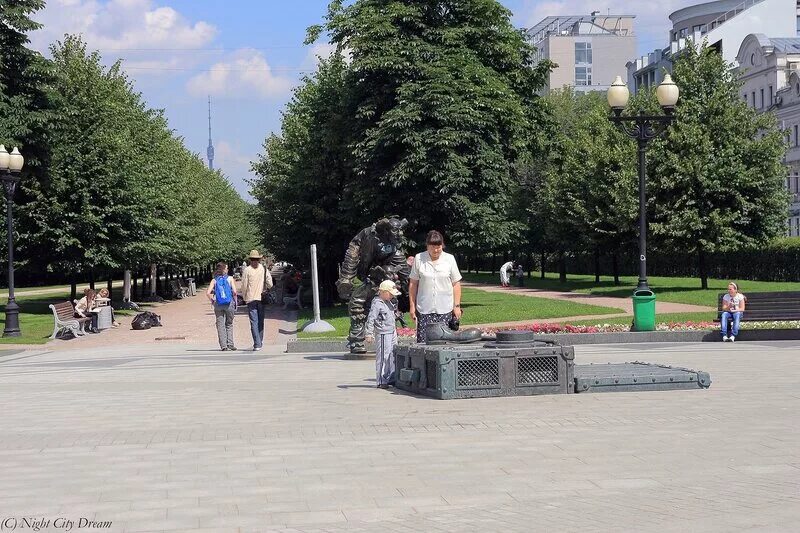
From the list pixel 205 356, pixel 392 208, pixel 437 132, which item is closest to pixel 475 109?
pixel 437 132

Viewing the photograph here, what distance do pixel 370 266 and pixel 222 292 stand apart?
533 centimetres

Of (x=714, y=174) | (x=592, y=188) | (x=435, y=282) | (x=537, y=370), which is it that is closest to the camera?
(x=537, y=370)

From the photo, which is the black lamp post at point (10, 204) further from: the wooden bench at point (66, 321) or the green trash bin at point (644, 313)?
the green trash bin at point (644, 313)

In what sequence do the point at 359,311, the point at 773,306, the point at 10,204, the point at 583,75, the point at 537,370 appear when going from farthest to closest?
the point at 583,75, the point at 10,204, the point at 773,306, the point at 359,311, the point at 537,370

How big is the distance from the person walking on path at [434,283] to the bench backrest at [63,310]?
55.1 feet

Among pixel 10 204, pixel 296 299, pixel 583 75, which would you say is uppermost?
pixel 583 75

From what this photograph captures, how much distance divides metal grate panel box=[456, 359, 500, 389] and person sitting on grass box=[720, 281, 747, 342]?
34.3 feet

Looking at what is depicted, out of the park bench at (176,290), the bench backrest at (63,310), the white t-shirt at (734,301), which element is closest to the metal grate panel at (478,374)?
the white t-shirt at (734,301)

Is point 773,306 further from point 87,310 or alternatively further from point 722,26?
point 722,26

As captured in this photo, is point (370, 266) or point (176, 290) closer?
point (370, 266)

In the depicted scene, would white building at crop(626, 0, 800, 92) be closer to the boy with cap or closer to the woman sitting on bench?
the woman sitting on bench

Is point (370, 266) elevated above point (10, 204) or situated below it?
below

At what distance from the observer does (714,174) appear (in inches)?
1651

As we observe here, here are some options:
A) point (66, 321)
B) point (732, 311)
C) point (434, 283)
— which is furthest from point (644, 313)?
point (66, 321)
